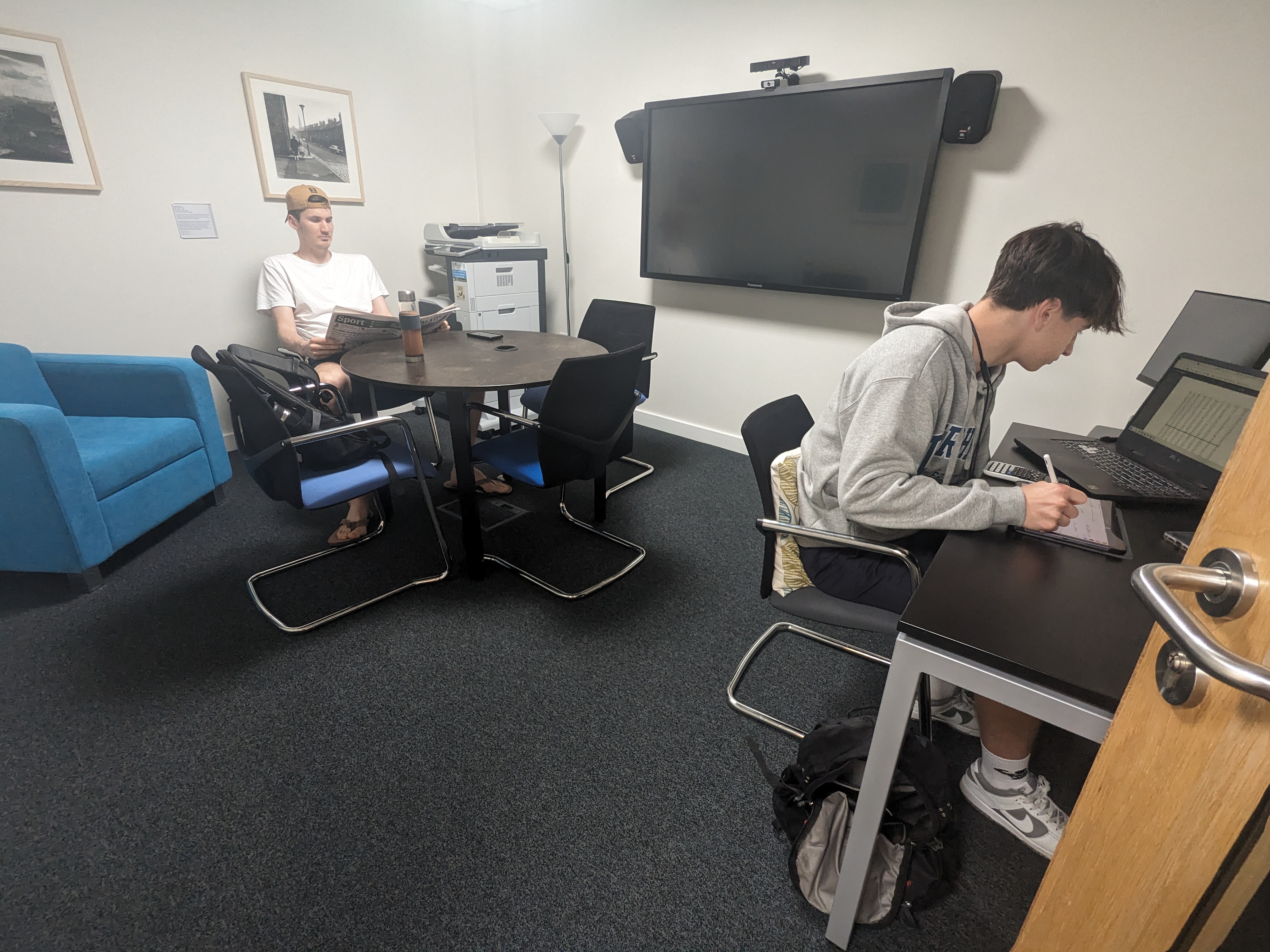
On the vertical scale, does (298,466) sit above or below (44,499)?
above

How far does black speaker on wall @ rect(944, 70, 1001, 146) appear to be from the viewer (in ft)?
7.32

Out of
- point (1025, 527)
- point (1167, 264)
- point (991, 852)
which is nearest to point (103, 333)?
point (1025, 527)

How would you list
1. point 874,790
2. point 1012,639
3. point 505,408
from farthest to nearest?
1. point 505,408
2. point 874,790
3. point 1012,639

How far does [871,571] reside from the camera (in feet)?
4.42

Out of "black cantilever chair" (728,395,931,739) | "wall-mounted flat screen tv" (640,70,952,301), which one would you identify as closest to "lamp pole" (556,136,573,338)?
"wall-mounted flat screen tv" (640,70,952,301)

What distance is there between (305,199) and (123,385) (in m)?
1.12

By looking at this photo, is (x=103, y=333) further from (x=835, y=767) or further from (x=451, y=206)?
(x=835, y=767)

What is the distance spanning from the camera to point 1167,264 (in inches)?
84.8

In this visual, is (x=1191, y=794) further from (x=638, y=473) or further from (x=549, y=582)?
(x=638, y=473)

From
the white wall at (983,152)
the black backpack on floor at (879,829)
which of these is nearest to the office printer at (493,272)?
the white wall at (983,152)

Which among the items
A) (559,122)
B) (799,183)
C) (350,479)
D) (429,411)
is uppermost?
(559,122)

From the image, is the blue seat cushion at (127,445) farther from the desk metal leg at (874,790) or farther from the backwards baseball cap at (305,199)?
the desk metal leg at (874,790)

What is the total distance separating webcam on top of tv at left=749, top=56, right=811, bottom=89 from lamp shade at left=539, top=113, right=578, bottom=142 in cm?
109

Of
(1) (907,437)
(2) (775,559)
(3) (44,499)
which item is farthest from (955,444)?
(3) (44,499)
